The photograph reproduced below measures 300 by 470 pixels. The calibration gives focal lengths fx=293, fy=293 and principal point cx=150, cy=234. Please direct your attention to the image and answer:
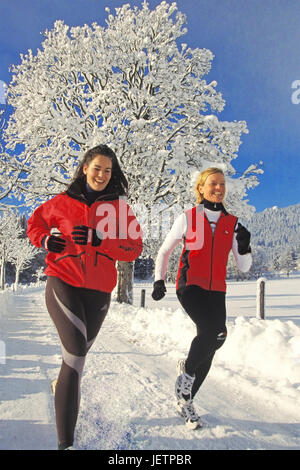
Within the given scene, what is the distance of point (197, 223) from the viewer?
2.70 meters

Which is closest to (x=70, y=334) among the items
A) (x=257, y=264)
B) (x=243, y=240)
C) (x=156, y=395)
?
(x=156, y=395)

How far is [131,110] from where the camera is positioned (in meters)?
9.46

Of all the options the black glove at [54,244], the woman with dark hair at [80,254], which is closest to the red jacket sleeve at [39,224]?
the woman with dark hair at [80,254]

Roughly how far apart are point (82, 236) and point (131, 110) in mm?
8331

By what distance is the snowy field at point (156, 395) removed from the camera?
2133 millimetres

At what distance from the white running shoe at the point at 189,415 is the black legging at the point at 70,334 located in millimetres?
924

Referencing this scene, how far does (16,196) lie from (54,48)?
222 inches

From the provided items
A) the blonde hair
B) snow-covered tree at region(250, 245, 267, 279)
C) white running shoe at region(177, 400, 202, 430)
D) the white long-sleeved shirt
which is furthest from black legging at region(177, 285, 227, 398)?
snow-covered tree at region(250, 245, 267, 279)

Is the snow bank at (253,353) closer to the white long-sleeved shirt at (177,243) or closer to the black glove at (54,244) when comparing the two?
the white long-sleeved shirt at (177,243)

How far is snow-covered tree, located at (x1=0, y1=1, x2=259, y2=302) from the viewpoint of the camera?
9328mm

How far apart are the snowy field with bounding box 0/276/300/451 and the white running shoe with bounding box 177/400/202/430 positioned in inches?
1.9

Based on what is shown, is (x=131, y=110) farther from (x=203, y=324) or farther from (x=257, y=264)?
(x=257, y=264)

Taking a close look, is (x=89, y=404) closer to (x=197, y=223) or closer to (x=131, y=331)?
(x=197, y=223)

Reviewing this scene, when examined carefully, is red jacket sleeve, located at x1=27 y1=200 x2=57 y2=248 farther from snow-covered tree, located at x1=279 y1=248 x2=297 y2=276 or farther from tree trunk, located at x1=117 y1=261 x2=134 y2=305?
snow-covered tree, located at x1=279 y1=248 x2=297 y2=276
